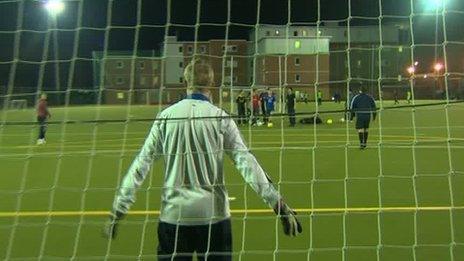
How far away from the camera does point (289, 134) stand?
2142cm

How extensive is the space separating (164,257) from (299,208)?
4233 mm

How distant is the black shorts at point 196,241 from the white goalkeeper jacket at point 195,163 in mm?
54

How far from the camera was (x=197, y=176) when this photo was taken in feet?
12.3

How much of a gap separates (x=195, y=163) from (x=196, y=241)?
470 millimetres

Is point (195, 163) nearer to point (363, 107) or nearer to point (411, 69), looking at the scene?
point (411, 69)

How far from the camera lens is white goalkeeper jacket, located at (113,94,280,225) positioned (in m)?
3.68

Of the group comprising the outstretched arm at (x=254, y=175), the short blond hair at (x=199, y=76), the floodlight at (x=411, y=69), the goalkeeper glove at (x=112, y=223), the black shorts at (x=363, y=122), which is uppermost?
the black shorts at (x=363, y=122)

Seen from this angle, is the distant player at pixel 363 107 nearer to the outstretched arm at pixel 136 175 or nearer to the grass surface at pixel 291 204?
the grass surface at pixel 291 204

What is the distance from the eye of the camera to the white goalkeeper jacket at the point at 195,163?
3.68 meters

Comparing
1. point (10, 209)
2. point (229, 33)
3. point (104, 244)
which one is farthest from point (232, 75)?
point (10, 209)

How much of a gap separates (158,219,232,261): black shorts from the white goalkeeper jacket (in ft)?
0.18

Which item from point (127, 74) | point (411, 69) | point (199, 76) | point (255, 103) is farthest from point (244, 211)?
point (255, 103)

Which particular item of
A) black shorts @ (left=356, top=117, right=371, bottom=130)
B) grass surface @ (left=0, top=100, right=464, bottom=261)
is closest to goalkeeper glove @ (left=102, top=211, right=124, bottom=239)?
grass surface @ (left=0, top=100, right=464, bottom=261)

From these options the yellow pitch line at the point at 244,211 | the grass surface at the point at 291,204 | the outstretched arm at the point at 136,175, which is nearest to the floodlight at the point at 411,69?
the grass surface at the point at 291,204
